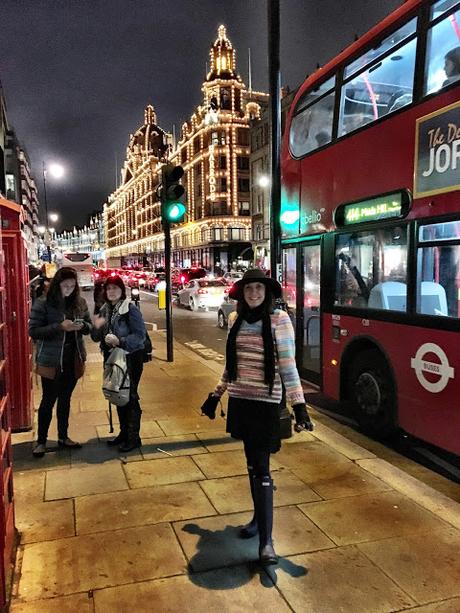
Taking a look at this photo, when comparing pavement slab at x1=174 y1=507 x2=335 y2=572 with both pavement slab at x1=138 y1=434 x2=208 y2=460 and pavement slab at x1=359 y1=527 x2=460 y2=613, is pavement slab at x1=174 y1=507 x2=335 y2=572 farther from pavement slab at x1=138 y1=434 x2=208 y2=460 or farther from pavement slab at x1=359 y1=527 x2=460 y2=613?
pavement slab at x1=138 y1=434 x2=208 y2=460

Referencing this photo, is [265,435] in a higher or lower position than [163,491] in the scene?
higher

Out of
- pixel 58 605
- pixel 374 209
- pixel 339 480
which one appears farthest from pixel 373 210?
pixel 58 605

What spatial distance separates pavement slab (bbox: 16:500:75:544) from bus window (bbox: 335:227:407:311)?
3937 mm

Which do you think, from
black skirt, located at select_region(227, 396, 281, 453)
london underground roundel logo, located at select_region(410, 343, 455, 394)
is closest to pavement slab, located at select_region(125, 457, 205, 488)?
black skirt, located at select_region(227, 396, 281, 453)

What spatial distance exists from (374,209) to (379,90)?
1.39 meters

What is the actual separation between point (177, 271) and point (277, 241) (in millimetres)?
36877

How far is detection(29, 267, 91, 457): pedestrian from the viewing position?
5449 mm

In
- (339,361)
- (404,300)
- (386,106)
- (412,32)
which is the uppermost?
(412,32)

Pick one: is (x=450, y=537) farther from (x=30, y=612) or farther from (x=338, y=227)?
(x=338, y=227)

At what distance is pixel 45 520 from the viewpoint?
4.17m

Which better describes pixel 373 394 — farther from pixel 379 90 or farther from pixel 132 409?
pixel 379 90

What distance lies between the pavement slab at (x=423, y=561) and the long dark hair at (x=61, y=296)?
354 cm

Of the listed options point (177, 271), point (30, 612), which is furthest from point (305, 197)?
point (177, 271)

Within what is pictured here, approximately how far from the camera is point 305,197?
8023 millimetres
